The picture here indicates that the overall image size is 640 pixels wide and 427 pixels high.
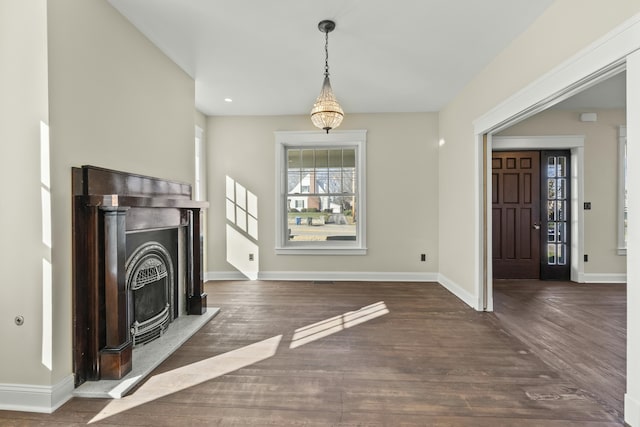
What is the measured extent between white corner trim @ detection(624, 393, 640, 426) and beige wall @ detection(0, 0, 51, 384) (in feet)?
11.0

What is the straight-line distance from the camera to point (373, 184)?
4.96m

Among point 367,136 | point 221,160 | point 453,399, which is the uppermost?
point 367,136

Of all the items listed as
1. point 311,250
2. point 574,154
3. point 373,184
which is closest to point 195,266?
point 311,250

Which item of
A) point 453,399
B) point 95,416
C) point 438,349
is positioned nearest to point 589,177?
point 438,349

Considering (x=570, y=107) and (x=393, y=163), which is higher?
(x=570, y=107)

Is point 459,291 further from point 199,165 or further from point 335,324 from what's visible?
point 199,165

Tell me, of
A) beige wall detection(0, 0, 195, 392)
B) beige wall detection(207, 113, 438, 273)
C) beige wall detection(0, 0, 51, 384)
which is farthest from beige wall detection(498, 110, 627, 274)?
beige wall detection(0, 0, 51, 384)

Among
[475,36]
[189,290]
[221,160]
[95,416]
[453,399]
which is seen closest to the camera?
[95,416]

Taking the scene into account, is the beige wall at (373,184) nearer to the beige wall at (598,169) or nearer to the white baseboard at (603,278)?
the beige wall at (598,169)

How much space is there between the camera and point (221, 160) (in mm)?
5031

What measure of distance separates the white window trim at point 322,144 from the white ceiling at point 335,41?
2.81ft

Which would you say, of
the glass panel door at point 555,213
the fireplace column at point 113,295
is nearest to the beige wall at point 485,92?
the glass panel door at point 555,213

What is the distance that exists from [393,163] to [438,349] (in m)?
3.10

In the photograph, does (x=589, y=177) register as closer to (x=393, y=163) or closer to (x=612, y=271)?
(x=612, y=271)
